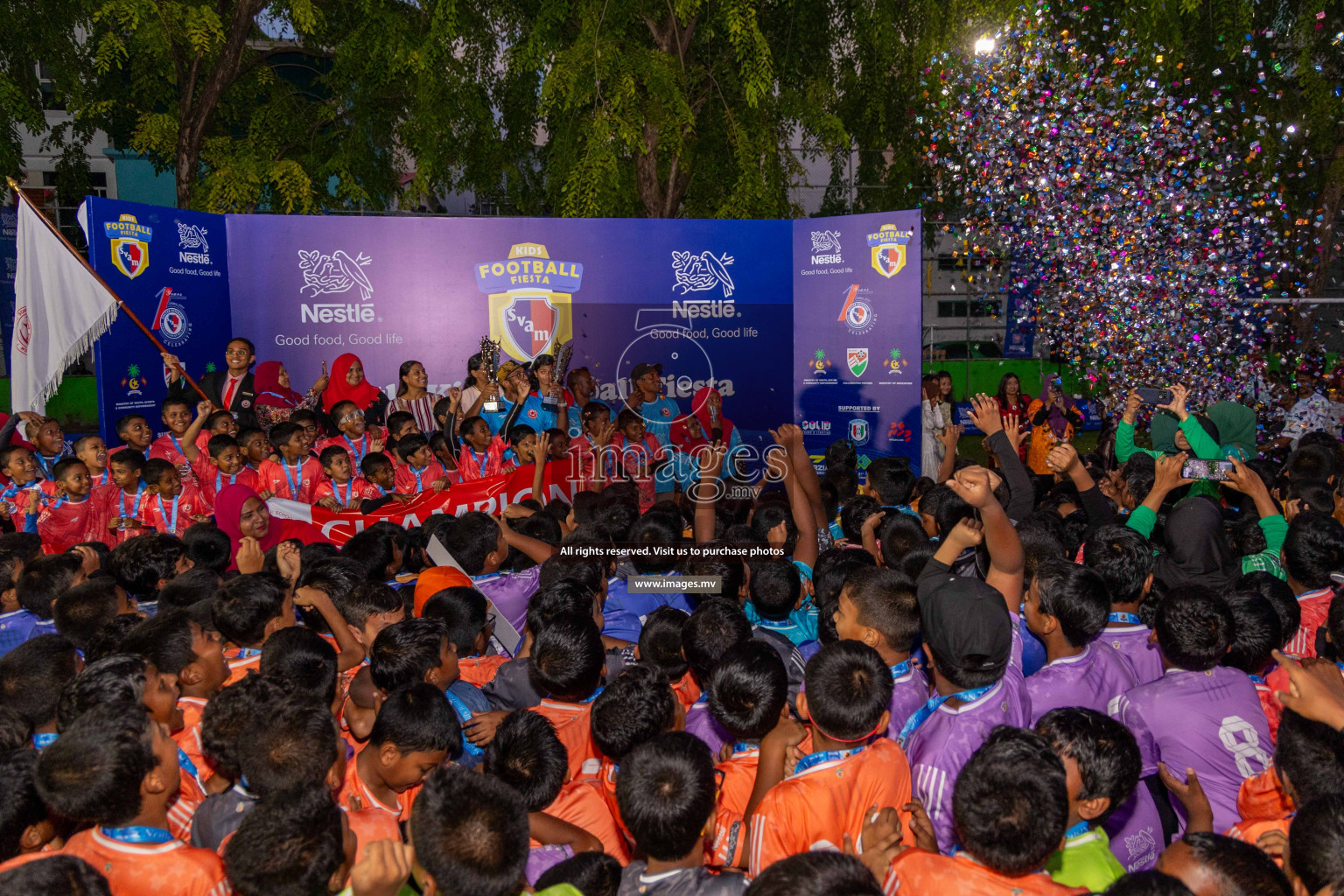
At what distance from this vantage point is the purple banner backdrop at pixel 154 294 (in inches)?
341

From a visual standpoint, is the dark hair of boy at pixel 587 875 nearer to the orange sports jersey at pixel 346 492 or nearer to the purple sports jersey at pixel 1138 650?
the purple sports jersey at pixel 1138 650

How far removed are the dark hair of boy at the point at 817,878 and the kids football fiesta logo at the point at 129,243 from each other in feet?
29.9

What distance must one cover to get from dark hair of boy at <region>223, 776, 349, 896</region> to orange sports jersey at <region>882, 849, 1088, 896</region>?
1.31 metres

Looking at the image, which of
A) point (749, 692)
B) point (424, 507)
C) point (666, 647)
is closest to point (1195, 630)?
point (749, 692)

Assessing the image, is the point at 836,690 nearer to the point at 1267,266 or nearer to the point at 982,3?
the point at 1267,266

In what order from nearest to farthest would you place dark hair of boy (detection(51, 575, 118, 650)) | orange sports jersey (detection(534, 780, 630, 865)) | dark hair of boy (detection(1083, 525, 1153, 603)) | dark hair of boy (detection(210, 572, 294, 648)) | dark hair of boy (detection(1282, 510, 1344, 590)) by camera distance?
orange sports jersey (detection(534, 780, 630, 865))
dark hair of boy (detection(1083, 525, 1153, 603))
dark hair of boy (detection(210, 572, 294, 648))
dark hair of boy (detection(51, 575, 118, 650))
dark hair of boy (detection(1282, 510, 1344, 590))

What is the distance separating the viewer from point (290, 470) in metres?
6.84

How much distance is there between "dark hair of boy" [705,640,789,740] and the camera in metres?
2.71

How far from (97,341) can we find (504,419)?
383 centimetres

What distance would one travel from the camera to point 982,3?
11.1 m

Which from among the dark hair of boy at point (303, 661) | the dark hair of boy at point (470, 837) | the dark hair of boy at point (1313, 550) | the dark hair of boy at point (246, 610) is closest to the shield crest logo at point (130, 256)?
the dark hair of boy at point (246, 610)

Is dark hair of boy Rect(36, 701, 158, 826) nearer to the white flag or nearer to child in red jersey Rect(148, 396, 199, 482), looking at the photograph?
child in red jersey Rect(148, 396, 199, 482)

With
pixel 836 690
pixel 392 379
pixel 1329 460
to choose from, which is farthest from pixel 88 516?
pixel 1329 460

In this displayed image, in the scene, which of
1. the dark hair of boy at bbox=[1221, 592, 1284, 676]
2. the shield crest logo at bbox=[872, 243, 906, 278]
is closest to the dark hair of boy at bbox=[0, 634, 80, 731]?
the dark hair of boy at bbox=[1221, 592, 1284, 676]
